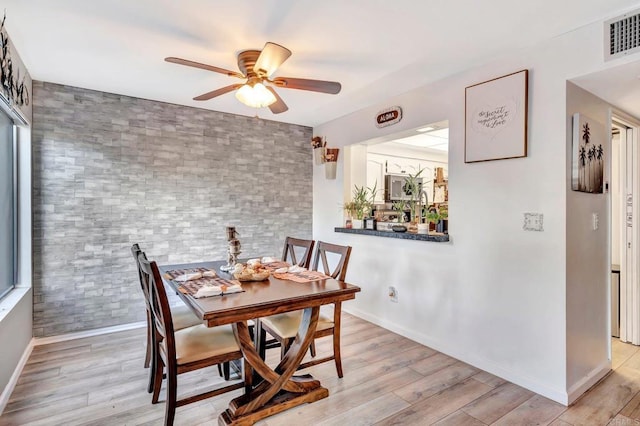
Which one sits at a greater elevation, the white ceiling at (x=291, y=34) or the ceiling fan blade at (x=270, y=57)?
the white ceiling at (x=291, y=34)

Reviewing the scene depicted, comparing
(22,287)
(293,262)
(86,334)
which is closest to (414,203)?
(293,262)

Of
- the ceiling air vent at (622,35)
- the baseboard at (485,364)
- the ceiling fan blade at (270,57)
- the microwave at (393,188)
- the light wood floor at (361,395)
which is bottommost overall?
the light wood floor at (361,395)

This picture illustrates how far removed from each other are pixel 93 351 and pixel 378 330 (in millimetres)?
2588

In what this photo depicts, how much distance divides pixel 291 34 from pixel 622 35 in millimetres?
1916

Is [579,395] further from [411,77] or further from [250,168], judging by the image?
[250,168]

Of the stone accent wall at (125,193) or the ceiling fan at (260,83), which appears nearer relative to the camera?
the ceiling fan at (260,83)

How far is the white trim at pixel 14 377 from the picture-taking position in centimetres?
204

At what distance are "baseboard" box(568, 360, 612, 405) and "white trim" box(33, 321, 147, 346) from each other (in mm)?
3686

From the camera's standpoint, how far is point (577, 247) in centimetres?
221

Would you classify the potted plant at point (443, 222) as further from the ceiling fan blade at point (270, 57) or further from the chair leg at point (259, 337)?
the ceiling fan blade at point (270, 57)

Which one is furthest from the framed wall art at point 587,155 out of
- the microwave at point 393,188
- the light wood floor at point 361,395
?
the microwave at point 393,188

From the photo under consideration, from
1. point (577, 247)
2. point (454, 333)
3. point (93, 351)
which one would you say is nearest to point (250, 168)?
point (93, 351)

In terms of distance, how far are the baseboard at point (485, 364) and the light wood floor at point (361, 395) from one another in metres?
0.05

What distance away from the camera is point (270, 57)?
1955 mm
